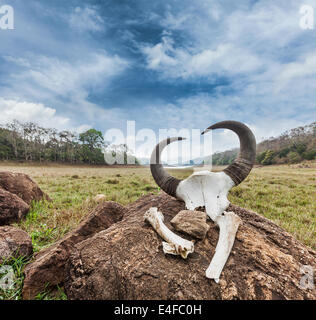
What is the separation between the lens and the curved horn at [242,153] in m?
2.44

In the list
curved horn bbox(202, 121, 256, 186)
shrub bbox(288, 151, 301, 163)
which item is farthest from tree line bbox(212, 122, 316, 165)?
curved horn bbox(202, 121, 256, 186)

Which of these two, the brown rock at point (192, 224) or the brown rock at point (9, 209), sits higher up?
the brown rock at point (192, 224)

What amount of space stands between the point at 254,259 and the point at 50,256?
7.22ft

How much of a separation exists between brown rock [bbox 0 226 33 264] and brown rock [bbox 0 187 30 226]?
117 centimetres

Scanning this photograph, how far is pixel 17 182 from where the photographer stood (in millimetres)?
4582

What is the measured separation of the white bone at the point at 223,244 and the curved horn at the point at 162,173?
818 millimetres

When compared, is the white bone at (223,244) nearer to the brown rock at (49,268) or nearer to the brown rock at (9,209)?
the brown rock at (49,268)

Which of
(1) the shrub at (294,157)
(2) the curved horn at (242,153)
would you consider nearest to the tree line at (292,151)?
(1) the shrub at (294,157)

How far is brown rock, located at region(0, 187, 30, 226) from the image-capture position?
10.2 feet

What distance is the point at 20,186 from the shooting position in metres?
4.57

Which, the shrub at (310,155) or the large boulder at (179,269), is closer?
the large boulder at (179,269)
